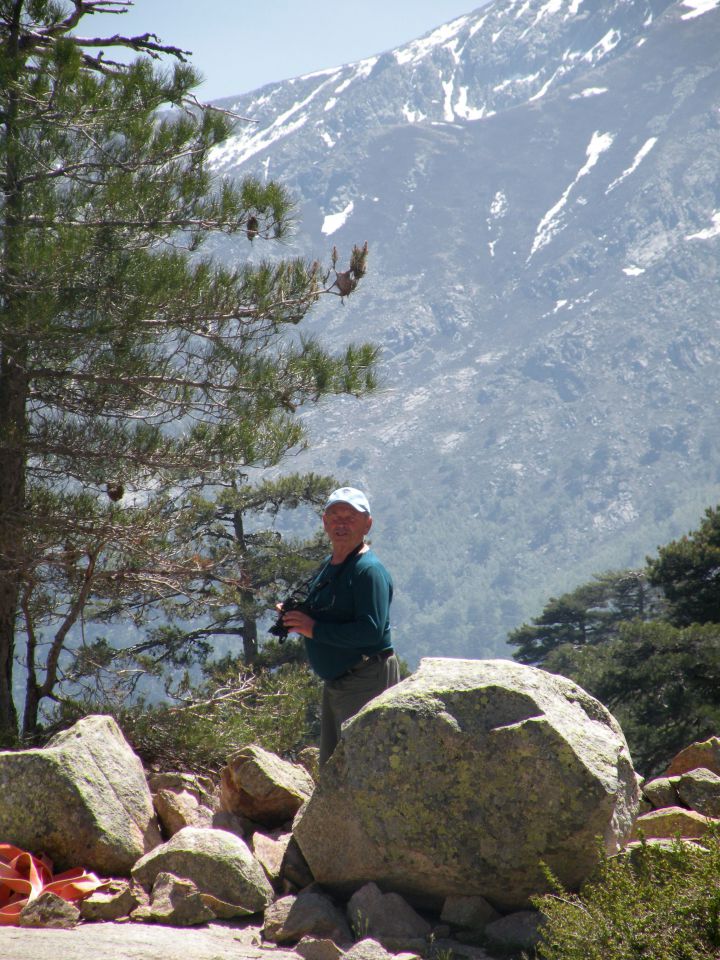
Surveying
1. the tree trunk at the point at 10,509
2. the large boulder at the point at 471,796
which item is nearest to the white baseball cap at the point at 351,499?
the large boulder at the point at 471,796

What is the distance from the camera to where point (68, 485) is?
923 centimetres

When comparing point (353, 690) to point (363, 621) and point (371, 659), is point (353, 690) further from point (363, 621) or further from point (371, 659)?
point (363, 621)

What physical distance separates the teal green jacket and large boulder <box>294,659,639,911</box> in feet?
1.10

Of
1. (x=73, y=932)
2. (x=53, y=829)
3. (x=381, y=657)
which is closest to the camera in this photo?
(x=73, y=932)

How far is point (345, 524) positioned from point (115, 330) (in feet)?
12.2

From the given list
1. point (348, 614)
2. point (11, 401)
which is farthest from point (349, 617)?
point (11, 401)

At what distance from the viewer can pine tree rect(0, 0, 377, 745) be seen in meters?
7.84

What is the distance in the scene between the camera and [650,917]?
3.59 m

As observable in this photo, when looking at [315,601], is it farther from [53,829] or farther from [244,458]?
[244,458]

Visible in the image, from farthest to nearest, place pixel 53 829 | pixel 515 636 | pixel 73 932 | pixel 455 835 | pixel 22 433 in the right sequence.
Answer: pixel 515 636, pixel 22 433, pixel 53 829, pixel 455 835, pixel 73 932

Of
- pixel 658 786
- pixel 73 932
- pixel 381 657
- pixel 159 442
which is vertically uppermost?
pixel 159 442

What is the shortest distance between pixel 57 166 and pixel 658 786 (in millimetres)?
6694

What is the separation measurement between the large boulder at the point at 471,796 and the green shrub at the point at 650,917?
52 centimetres

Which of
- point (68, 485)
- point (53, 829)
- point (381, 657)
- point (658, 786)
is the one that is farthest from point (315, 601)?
point (68, 485)
